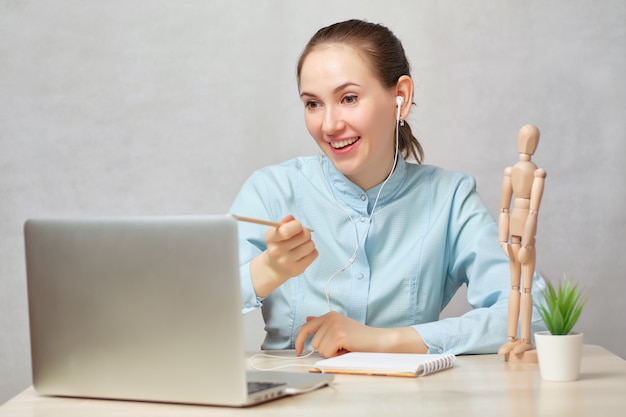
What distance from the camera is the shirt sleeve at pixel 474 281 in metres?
1.89

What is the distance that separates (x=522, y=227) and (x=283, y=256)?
0.43 m

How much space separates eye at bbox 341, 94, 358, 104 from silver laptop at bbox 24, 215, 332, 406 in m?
0.88

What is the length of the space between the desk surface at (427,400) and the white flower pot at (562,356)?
2cm

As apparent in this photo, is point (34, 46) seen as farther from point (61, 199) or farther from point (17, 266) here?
point (17, 266)

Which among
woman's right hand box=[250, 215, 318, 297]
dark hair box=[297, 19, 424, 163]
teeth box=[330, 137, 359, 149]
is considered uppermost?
dark hair box=[297, 19, 424, 163]

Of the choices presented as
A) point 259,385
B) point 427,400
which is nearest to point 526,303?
point 427,400

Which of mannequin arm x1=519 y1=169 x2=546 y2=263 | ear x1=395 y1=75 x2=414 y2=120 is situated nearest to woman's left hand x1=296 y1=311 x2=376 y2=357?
mannequin arm x1=519 y1=169 x2=546 y2=263

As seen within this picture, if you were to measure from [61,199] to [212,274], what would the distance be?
1999mm

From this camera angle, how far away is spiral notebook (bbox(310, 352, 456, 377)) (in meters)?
1.58

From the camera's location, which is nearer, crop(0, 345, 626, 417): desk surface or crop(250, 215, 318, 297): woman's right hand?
crop(0, 345, 626, 417): desk surface

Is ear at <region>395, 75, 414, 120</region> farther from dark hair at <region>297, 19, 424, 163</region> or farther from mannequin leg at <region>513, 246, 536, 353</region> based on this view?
mannequin leg at <region>513, 246, 536, 353</region>

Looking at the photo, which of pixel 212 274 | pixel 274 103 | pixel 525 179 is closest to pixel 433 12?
pixel 274 103

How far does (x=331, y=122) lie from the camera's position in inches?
84.0

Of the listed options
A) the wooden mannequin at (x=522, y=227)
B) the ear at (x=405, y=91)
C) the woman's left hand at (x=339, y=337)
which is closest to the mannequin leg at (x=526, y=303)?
the wooden mannequin at (x=522, y=227)
